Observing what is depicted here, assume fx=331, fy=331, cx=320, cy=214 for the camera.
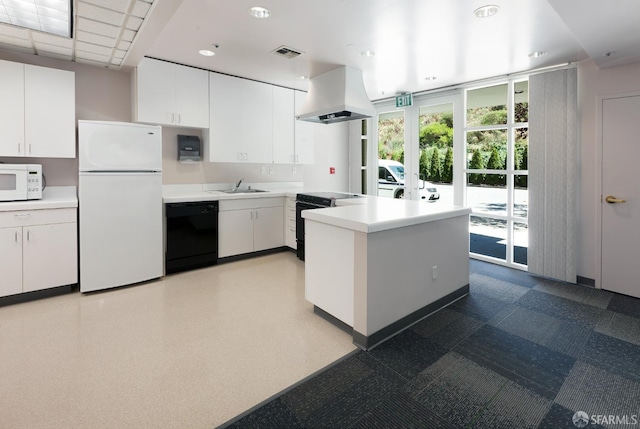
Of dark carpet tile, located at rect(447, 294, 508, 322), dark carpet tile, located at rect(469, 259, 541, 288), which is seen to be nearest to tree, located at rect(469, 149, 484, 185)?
dark carpet tile, located at rect(469, 259, 541, 288)

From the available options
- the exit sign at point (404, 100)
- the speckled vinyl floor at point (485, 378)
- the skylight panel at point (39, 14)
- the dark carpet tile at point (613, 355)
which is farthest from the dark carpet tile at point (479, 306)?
the skylight panel at point (39, 14)

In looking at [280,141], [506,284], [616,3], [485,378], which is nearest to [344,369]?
[485,378]

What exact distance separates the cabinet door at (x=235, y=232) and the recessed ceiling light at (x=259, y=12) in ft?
8.24

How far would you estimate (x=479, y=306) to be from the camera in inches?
126

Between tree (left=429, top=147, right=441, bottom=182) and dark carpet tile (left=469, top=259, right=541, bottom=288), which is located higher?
tree (left=429, top=147, right=441, bottom=182)

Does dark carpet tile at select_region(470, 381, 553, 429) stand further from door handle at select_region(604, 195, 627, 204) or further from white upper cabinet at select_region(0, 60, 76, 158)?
white upper cabinet at select_region(0, 60, 76, 158)

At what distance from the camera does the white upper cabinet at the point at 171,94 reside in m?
3.91

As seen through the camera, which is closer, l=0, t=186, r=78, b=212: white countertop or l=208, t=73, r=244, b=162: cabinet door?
l=0, t=186, r=78, b=212: white countertop

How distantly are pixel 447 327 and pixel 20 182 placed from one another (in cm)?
420

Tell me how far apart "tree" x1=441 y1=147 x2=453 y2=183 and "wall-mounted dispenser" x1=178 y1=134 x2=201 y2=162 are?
370 centimetres

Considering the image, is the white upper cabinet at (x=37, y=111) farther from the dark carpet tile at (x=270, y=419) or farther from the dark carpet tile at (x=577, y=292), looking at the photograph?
the dark carpet tile at (x=577, y=292)

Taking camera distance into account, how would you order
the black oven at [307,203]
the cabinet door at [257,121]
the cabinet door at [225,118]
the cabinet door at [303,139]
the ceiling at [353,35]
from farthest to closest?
1. the cabinet door at [303,139]
2. the cabinet door at [257,121]
3. the cabinet door at [225,118]
4. the black oven at [307,203]
5. the ceiling at [353,35]

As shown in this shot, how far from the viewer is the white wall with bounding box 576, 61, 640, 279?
3.58m

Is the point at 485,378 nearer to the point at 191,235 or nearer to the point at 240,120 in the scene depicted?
the point at 191,235
